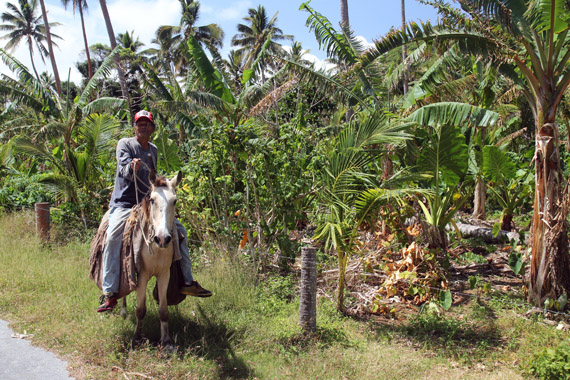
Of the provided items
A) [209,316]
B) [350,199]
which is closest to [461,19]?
[350,199]

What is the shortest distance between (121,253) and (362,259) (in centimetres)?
361

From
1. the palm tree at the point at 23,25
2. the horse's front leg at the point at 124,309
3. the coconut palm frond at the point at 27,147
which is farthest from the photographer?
the palm tree at the point at 23,25

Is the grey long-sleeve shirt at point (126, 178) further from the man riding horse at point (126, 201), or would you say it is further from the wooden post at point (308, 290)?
the wooden post at point (308, 290)

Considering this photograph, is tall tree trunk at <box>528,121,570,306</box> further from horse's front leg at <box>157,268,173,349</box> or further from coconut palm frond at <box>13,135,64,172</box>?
coconut palm frond at <box>13,135,64,172</box>

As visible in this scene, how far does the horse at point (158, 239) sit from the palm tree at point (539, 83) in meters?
3.94

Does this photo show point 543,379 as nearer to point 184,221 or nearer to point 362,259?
point 362,259

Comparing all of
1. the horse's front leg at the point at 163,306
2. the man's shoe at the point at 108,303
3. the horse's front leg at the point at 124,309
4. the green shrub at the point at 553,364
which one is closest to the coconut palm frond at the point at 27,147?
the horse's front leg at the point at 124,309

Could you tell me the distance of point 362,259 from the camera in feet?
22.7

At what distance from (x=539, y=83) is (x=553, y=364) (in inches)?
141

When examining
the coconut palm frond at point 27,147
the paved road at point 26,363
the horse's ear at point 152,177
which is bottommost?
the paved road at point 26,363

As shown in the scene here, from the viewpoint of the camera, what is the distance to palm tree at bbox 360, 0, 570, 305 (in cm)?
576

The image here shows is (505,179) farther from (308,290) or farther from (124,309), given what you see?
(124,309)

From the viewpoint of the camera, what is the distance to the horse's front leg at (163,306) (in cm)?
484

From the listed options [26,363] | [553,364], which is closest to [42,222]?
[26,363]
